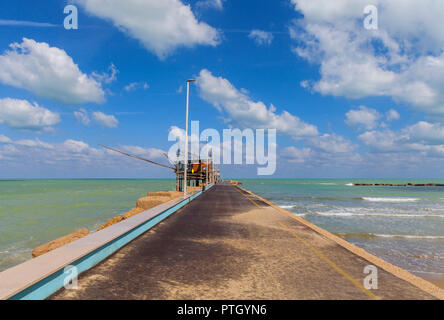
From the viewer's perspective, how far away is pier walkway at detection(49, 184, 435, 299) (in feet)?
13.9

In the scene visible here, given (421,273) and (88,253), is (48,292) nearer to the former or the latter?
(88,253)

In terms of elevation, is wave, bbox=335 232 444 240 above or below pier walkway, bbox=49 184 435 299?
below

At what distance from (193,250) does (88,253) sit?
2.61 metres

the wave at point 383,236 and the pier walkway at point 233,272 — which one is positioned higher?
the pier walkway at point 233,272

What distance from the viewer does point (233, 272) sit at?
520cm

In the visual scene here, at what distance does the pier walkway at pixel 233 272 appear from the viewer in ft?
13.9

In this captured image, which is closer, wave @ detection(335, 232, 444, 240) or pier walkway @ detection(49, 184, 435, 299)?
pier walkway @ detection(49, 184, 435, 299)

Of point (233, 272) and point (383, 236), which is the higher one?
point (233, 272)

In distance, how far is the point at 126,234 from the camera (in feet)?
24.7

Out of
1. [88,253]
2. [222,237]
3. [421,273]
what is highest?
[88,253]

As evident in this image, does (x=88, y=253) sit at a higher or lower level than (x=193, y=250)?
higher

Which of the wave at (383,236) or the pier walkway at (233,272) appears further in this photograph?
the wave at (383,236)
